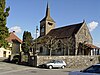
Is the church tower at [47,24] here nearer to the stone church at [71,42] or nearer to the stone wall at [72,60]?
the stone church at [71,42]

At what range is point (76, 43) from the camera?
59344mm

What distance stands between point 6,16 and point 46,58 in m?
10.0

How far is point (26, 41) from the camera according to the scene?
6372cm

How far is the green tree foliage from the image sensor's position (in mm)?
63203

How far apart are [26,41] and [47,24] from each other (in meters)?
13.3

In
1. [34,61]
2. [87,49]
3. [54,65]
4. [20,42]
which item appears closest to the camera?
[54,65]

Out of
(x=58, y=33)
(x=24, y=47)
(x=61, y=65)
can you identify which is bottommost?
(x=61, y=65)

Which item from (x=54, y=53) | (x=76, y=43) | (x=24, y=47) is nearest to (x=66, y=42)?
(x=76, y=43)

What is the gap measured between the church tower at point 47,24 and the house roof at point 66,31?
1.92 metres

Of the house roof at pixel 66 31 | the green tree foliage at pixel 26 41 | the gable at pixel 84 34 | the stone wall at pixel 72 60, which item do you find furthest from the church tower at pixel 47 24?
the stone wall at pixel 72 60

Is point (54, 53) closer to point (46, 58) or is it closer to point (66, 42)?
point (66, 42)

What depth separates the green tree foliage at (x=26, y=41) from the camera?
63203 mm

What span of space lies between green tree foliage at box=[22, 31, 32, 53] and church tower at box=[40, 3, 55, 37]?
9683 millimetres

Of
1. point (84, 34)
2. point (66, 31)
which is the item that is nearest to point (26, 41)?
point (66, 31)
